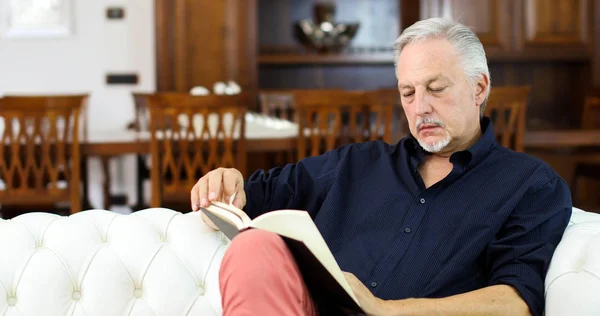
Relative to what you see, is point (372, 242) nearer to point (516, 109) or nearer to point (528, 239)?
point (528, 239)

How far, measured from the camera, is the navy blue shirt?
4.97 ft

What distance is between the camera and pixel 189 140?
349cm

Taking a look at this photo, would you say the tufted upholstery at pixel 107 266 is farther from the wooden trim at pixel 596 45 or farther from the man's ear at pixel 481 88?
the wooden trim at pixel 596 45

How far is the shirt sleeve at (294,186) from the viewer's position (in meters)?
1.74

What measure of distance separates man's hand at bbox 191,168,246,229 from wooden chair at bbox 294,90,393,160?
1772 millimetres

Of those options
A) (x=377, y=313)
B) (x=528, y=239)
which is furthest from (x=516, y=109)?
(x=377, y=313)

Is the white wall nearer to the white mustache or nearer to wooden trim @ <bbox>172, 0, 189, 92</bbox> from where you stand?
wooden trim @ <bbox>172, 0, 189, 92</bbox>

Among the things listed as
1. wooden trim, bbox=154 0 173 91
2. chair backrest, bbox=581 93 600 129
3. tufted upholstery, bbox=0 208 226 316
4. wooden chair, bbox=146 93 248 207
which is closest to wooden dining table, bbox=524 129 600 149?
chair backrest, bbox=581 93 600 129

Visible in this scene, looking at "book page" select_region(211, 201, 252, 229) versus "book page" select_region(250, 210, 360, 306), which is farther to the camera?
"book page" select_region(211, 201, 252, 229)

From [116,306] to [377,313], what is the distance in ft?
1.72

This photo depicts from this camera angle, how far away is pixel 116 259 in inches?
63.9

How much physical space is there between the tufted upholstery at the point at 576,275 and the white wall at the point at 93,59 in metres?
4.48

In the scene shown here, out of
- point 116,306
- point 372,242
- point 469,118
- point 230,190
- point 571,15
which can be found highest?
point 571,15

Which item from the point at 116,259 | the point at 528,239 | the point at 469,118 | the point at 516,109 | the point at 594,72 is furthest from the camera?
the point at 594,72
